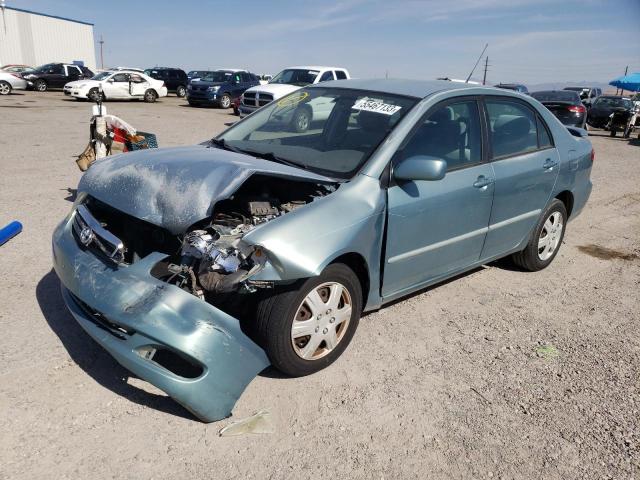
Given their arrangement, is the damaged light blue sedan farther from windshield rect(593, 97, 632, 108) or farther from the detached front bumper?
windshield rect(593, 97, 632, 108)

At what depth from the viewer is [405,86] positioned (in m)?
3.95

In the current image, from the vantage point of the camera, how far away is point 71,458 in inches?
93.3

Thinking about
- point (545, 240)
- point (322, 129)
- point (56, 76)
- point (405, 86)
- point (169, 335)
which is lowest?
point (545, 240)

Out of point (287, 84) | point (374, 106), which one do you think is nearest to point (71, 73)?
point (287, 84)

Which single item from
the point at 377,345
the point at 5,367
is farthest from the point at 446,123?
the point at 5,367

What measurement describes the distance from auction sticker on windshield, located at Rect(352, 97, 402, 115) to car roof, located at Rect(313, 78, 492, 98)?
0.48 feet

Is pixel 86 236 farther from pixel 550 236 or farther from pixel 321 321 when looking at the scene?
pixel 550 236

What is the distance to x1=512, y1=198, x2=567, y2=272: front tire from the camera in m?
4.76

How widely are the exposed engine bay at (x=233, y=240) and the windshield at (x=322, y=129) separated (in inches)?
9.8

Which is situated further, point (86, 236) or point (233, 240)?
point (86, 236)

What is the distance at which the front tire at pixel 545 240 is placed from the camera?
15.6ft

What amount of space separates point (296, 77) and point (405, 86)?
46.3 feet

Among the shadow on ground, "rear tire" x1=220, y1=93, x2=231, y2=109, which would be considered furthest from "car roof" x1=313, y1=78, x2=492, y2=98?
"rear tire" x1=220, y1=93, x2=231, y2=109

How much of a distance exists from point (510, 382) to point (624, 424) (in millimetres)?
632
